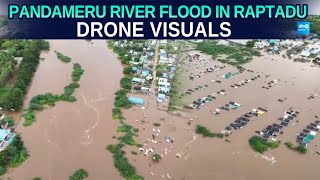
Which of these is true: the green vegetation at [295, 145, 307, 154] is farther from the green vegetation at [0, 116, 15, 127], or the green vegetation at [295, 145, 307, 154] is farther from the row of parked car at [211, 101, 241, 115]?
the green vegetation at [0, 116, 15, 127]

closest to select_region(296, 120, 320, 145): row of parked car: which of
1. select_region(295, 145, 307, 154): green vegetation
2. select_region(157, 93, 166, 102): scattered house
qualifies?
select_region(295, 145, 307, 154): green vegetation

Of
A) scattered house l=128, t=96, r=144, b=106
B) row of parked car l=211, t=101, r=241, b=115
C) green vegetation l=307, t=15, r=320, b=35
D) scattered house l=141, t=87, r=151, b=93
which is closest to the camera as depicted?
row of parked car l=211, t=101, r=241, b=115

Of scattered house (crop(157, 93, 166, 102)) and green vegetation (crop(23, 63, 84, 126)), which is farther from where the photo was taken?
scattered house (crop(157, 93, 166, 102))

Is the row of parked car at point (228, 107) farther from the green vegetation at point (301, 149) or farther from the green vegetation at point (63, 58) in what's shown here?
the green vegetation at point (63, 58)

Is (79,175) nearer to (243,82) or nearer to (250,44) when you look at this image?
(243,82)

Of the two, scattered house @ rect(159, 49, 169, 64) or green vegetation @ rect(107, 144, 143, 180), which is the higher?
scattered house @ rect(159, 49, 169, 64)

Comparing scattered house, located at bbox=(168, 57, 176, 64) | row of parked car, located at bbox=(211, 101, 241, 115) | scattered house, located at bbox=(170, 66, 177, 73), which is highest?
scattered house, located at bbox=(168, 57, 176, 64)
